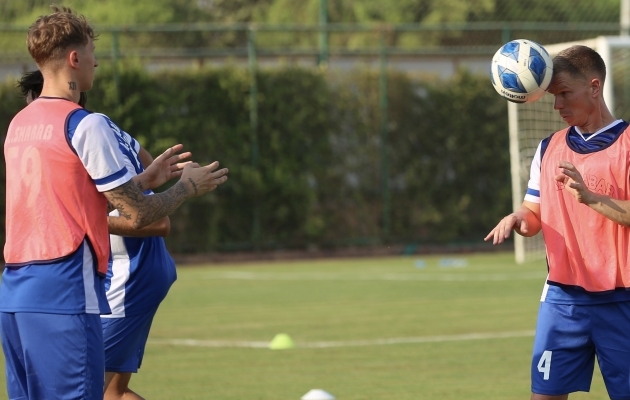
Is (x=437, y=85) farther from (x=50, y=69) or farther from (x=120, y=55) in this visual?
(x=50, y=69)

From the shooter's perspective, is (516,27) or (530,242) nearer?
(530,242)

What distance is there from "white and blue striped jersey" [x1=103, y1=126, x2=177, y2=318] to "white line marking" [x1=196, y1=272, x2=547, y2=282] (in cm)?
1037

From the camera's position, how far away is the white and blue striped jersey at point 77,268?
450cm

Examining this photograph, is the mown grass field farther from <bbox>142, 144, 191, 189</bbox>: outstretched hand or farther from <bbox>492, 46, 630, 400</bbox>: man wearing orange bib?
<bbox>142, 144, 191, 189</bbox>: outstretched hand

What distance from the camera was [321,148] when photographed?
20891 mm

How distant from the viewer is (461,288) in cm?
1495

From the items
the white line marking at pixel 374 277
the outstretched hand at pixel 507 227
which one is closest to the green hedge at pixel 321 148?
the white line marking at pixel 374 277

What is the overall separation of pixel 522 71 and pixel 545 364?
156cm

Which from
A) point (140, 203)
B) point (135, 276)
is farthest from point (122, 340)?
point (140, 203)

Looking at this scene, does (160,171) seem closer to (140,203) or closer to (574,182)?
(140,203)

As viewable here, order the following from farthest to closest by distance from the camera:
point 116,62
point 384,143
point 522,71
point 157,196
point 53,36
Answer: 1. point 384,143
2. point 116,62
3. point 522,71
4. point 157,196
5. point 53,36

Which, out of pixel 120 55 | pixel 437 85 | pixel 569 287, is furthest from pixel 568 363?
pixel 437 85

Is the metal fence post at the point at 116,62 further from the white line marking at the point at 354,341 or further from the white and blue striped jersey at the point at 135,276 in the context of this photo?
the white and blue striped jersey at the point at 135,276

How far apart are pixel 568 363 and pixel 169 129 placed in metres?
14.9
